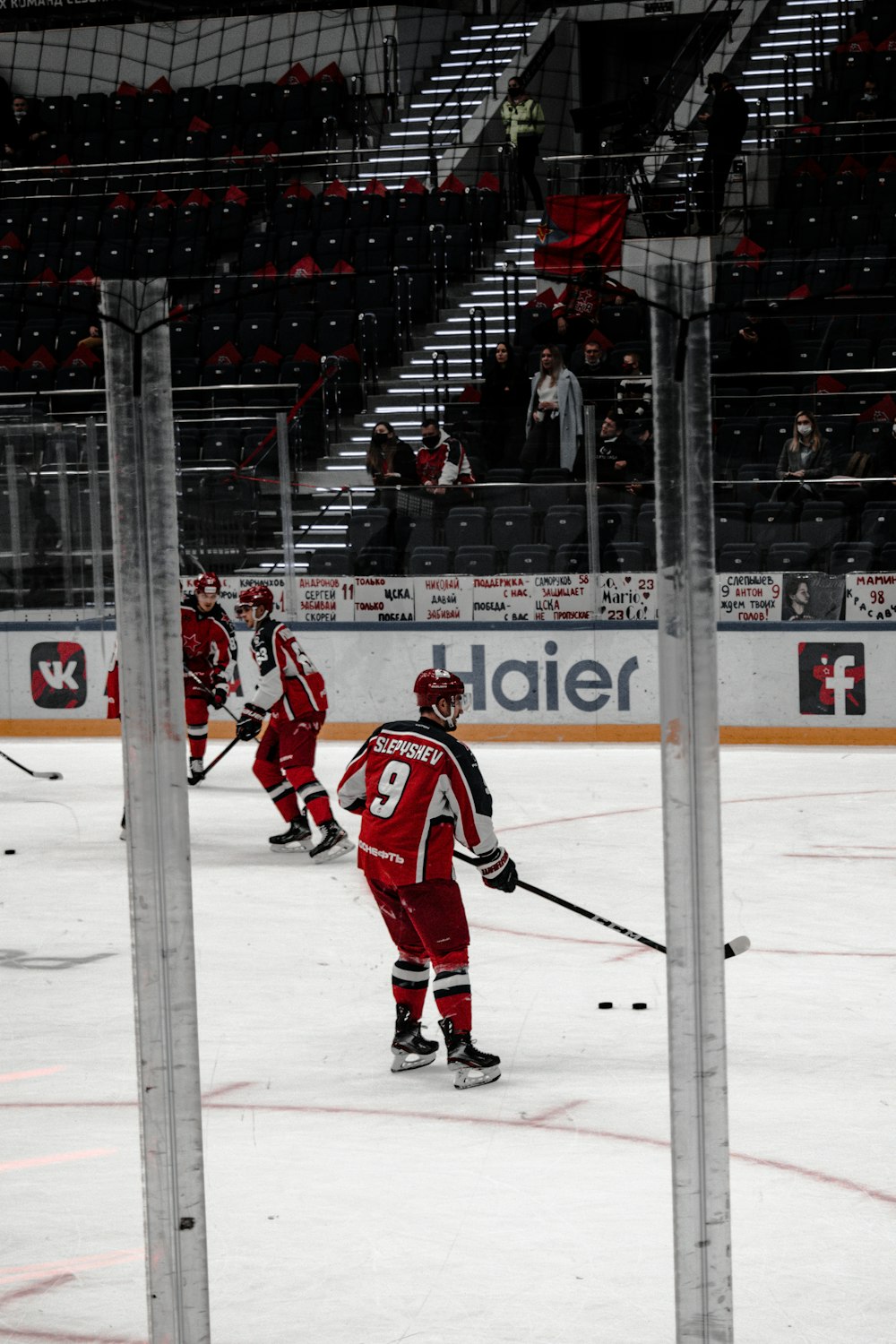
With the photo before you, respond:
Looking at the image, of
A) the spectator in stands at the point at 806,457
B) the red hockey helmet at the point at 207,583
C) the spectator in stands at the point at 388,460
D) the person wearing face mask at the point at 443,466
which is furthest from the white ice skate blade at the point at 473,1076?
the spectator in stands at the point at 388,460

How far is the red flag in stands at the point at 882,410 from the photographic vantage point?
Result: 11008mm

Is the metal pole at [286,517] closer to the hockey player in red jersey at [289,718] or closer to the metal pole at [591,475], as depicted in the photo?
→ the metal pole at [591,475]

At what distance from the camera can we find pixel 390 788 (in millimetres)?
4965

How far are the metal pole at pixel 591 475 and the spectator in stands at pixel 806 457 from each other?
118cm

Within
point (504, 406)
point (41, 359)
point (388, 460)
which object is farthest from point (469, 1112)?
point (41, 359)

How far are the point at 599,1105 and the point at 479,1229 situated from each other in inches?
36.7

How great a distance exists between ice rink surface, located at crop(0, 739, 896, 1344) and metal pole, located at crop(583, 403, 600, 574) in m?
3.09

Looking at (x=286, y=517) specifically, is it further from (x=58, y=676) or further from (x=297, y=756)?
(x=297, y=756)

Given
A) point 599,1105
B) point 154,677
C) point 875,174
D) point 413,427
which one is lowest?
point 599,1105

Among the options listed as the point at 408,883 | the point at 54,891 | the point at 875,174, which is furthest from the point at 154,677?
the point at 875,174

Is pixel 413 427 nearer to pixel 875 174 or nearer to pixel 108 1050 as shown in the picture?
pixel 875 174

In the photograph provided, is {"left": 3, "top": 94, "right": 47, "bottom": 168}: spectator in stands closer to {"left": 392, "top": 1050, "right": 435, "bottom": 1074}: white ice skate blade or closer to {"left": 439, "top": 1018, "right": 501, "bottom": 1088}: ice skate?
{"left": 392, "top": 1050, "right": 435, "bottom": 1074}: white ice skate blade

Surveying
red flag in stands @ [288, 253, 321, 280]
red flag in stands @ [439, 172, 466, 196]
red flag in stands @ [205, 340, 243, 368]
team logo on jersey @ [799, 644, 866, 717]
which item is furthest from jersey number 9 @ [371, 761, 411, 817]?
red flag in stands @ [439, 172, 466, 196]

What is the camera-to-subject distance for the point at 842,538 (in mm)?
10906
